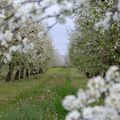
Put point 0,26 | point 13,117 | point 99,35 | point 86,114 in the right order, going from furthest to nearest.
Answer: point 99,35 < point 13,117 < point 0,26 < point 86,114

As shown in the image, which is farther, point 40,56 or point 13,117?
point 40,56

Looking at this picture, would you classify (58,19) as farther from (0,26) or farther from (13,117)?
(13,117)

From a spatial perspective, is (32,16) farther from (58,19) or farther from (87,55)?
(87,55)

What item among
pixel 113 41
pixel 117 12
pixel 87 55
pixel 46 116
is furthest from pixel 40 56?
pixel 117 12

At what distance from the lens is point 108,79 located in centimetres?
316

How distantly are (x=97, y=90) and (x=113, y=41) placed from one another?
12.7 m

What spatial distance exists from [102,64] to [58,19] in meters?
14.4

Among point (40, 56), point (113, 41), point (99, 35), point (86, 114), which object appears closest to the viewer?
point (86, 114)

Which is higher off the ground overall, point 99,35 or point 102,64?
point 99,35

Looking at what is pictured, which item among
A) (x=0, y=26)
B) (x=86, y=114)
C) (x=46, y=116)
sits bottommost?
(x=46, y=116)

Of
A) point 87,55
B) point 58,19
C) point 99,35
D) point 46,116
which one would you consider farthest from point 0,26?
point 87,55

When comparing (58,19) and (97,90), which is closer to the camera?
(97,90)

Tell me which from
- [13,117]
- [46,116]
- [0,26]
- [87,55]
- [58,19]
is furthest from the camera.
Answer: [87,55]

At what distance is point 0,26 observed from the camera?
4.57 metres
